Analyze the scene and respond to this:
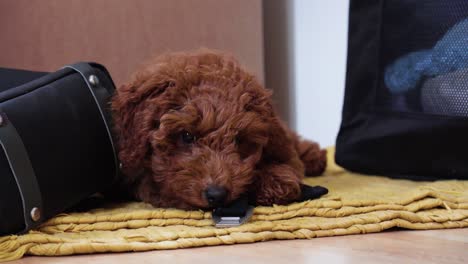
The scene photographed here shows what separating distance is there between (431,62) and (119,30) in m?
1.20

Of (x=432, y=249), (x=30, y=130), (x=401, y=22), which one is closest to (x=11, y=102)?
(x=30, y=130)

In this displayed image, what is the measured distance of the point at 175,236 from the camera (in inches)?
57.7

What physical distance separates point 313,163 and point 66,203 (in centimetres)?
99

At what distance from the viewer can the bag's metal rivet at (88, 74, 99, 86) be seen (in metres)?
1.77

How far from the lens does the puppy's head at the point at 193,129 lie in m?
1.52

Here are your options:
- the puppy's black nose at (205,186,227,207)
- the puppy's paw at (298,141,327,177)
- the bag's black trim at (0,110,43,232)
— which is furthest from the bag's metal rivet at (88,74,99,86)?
the puppy's paw at (298,141,327,177)

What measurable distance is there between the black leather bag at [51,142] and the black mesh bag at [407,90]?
912mm

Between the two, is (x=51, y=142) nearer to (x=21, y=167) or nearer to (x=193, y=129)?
(x=21, y=167)

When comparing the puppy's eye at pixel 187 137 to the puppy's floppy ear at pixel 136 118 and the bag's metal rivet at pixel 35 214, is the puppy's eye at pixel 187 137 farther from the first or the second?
the bag's metal rivet at pixel 35 214

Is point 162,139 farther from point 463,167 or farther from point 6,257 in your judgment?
point 463,167

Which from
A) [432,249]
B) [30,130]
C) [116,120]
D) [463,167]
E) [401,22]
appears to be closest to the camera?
[432,249]

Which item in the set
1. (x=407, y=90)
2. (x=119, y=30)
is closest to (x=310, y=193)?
(x=407, y=90)

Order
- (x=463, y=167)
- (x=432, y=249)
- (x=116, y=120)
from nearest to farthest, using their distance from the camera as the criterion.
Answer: (x=432, y=249) → (x=116, y=120) → (x=463, y=167)

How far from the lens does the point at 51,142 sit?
1.55m
